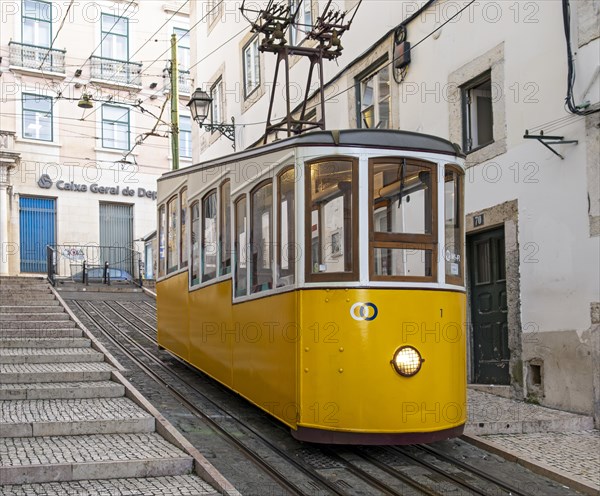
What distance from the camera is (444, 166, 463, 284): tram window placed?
7.36 metres

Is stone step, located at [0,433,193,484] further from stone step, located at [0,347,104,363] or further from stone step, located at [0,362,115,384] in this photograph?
stone step, located at [0,347,104,363]

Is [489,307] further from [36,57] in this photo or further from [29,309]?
[36,57]

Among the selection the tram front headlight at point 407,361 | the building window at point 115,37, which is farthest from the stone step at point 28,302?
the building window at point 115,37

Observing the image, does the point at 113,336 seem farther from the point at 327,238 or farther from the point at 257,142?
the point at 327,238

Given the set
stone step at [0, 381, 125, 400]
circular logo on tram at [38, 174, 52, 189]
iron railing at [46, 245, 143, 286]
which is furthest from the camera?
circular logo on tram at [38, 174, 52, 189]

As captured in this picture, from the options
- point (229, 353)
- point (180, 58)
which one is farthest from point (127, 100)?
point (229, 353)

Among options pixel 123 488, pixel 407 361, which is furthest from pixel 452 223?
pixel 123 488

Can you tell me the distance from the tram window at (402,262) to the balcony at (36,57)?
78.2 ft

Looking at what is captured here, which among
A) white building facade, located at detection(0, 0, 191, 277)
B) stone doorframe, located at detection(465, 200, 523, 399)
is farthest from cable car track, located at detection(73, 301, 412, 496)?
white building facade, located at detection(0, 0, 191, 277)

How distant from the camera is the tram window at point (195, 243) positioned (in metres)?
10.1

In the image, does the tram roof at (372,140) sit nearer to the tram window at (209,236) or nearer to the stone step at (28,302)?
the tram window at (209,236)

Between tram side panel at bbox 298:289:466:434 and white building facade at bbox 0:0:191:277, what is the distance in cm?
2117

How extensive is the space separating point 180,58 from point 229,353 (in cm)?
2545

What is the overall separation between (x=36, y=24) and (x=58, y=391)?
923 inches
